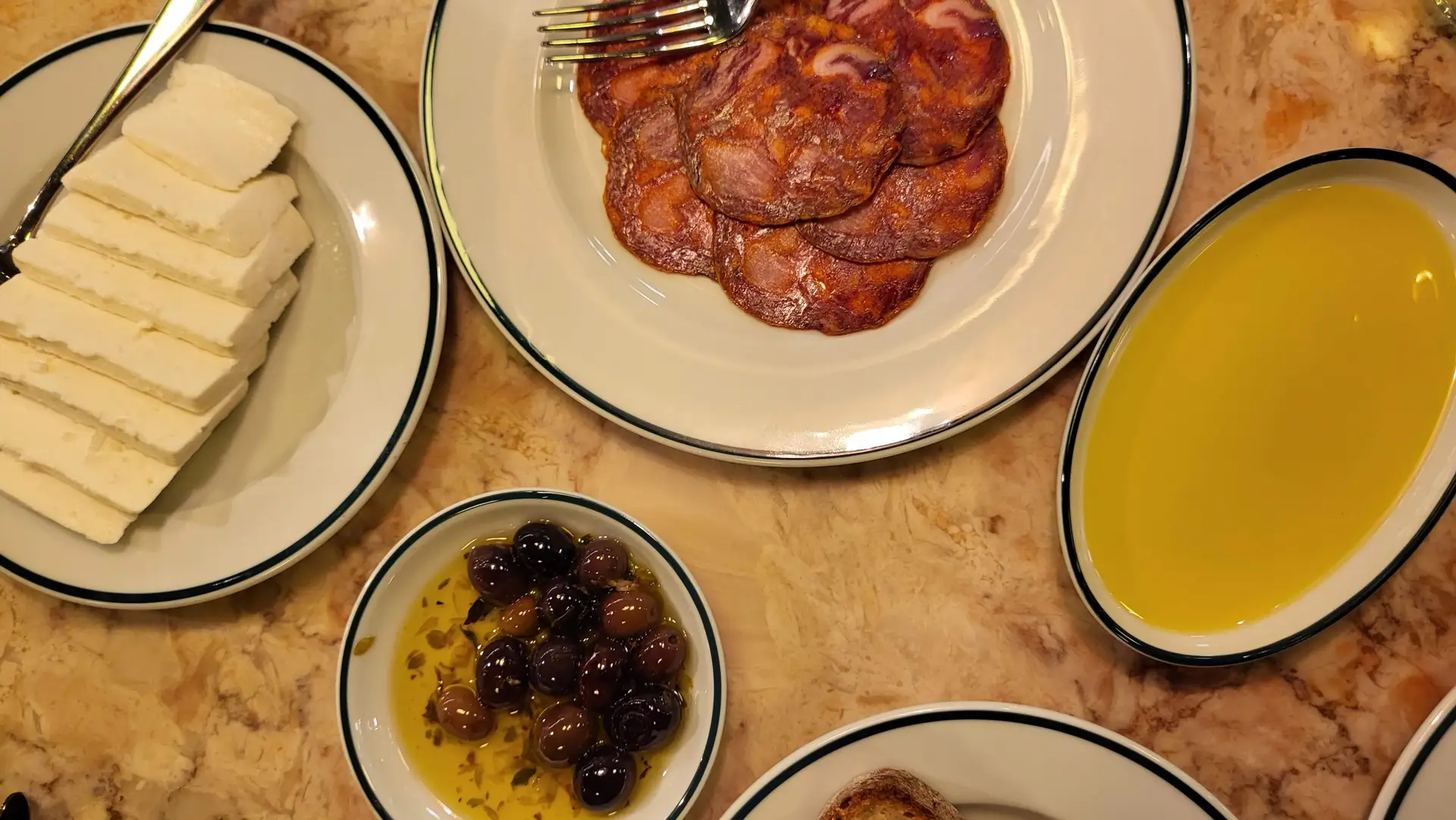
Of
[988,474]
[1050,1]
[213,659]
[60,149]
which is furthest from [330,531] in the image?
[1050,1]

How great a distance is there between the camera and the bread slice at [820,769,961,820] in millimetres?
1007

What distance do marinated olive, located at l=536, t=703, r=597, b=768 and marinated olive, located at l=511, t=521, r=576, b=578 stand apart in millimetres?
187

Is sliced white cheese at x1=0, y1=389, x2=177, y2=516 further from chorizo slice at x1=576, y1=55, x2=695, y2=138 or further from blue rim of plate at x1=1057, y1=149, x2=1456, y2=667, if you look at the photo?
blue rim of plate at x1=1057, y1=149, x2=1456, y2=667

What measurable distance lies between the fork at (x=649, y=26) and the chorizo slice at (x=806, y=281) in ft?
0.76

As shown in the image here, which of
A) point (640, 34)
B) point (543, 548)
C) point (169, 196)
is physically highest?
point (640, 34)

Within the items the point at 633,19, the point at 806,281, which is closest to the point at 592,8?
the point at 633,19

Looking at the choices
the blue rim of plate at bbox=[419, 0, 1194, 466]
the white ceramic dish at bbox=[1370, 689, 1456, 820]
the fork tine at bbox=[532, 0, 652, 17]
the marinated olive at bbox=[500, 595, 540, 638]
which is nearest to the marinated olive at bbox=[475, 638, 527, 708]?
the marinated olive at bbox=[500, 595, 540, 638]

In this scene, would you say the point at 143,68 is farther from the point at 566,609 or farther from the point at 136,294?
the point at 566,609

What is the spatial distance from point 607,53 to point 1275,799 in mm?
1379

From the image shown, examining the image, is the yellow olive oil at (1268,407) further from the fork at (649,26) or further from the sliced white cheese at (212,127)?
the sliced white cheese at (212,127)

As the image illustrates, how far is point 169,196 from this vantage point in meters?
1.04

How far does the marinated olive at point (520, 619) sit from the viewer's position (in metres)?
1.14

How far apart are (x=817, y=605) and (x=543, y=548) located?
0.40m

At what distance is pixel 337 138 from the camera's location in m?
1.09
